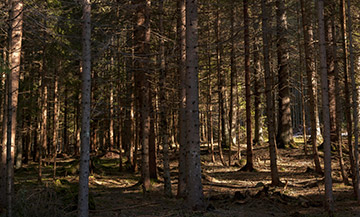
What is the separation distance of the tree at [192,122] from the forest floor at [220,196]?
499mm

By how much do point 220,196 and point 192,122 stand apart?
13.2 feet

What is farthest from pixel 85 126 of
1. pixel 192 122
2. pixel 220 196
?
pixel 220 196

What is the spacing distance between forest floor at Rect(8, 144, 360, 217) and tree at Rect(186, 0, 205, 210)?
1.64 feet

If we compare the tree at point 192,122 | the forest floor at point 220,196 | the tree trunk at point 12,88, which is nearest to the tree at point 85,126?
the forest floor at point 220,196

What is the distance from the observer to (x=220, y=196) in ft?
38.8

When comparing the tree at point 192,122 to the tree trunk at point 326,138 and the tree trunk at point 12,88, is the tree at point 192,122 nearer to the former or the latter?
the tree trunk at point 326,138

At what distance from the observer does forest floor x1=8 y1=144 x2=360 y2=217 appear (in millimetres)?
8797

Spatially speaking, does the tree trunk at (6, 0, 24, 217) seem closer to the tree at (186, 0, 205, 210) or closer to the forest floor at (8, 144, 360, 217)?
the forest floor at (8, 144, 360, 217)

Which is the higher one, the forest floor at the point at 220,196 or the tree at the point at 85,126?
the tree at the point at 85,126

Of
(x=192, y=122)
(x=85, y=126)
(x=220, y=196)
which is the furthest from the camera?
(x=220, y=196)

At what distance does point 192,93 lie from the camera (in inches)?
368

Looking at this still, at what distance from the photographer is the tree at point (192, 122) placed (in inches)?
356

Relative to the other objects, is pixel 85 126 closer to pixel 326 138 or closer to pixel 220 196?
pixel 220 196

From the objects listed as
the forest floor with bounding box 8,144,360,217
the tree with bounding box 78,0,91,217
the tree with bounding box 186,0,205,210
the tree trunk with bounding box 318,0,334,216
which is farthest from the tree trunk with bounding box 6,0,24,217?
the tree trunk with bounding box 318,0,334,216
